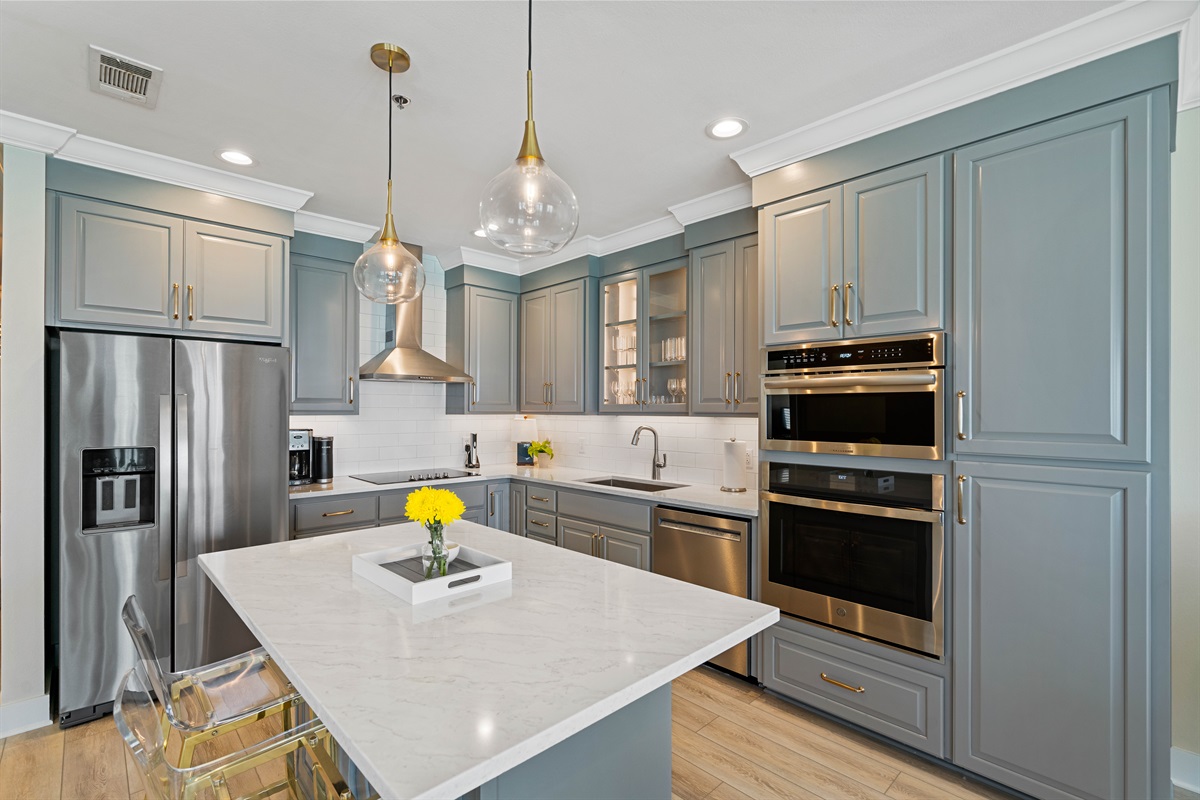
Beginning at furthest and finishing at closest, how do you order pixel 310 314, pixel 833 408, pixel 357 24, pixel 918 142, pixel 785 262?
1. pixel 310 314
2. pixel 785 262
3. pixel 833 408
4. pixel 918 142
5. pixel 357 24

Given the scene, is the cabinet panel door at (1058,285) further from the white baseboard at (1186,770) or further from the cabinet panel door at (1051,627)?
the white baseboard at (1186,770)

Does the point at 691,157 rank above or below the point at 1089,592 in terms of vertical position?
above

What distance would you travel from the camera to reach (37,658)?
2574 mm

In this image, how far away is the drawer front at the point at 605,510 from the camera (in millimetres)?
3398

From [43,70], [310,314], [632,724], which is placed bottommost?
[632,724]

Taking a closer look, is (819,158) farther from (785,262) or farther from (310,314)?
(310,314)

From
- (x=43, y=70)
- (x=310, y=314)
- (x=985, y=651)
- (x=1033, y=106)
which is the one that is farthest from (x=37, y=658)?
(x=1033, y=106)

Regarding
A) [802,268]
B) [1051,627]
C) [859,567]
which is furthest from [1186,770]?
[802,268]

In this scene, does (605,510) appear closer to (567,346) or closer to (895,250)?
(567,346)

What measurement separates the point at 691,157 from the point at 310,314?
2.48 metres

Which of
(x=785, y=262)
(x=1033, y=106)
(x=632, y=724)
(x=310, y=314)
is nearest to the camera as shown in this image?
(x=632, y=724)

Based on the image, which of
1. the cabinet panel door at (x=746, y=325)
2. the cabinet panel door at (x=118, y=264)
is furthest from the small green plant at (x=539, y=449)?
the cabinet panel door at (x=118, y=264)

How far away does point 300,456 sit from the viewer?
3.69 metres

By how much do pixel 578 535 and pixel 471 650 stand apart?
8.12ft
